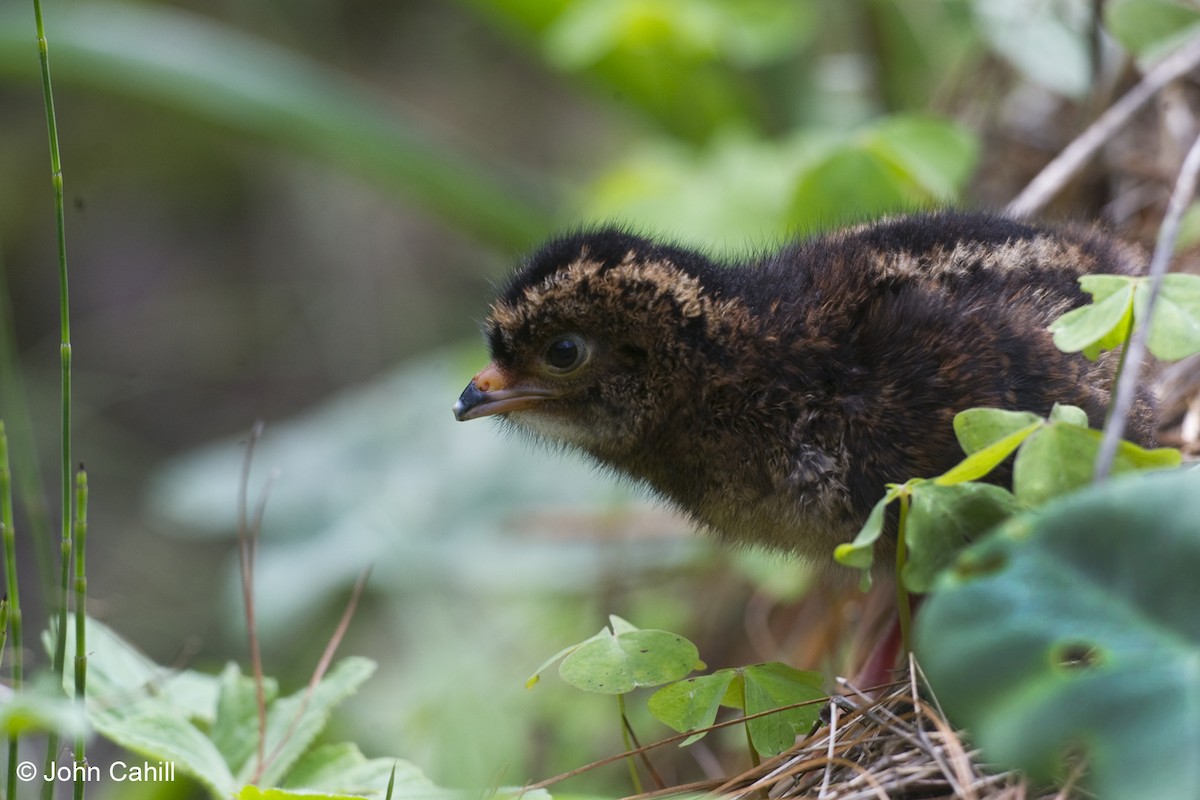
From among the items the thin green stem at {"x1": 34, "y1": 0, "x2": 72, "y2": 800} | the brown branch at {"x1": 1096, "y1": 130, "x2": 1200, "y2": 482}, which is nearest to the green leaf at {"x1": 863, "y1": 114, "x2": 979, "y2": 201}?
the brown branch at {"x1": 1096, "y1": 130, "x2": 1200, "y2": 482}

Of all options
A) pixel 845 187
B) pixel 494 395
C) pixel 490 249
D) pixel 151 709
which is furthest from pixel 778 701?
pixel 490 249

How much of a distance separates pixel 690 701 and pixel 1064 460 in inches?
22.6

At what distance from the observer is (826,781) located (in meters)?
1.44

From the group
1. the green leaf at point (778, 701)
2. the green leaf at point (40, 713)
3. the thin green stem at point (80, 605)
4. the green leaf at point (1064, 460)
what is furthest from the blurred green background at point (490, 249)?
the green leaf at point (1064, 460)

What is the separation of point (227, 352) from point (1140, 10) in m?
6.34

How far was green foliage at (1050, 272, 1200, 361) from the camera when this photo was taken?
4.48 ft

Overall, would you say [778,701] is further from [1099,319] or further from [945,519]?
[1099,319]

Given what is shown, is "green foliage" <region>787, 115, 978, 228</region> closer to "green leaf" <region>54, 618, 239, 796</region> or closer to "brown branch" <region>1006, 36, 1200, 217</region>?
"brown branch" <region>1006, 36, 1200, 217</region>

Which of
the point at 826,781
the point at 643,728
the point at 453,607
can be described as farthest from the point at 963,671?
the point at 453,607

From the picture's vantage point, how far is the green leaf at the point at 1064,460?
1321 mm

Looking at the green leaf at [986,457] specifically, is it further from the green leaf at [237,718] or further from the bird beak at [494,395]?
the green leaf at [237,718]

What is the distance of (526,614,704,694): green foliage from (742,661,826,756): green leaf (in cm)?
9

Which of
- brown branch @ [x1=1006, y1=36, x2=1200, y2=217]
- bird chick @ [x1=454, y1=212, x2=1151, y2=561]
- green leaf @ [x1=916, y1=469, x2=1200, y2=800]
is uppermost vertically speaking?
brown branch @ [x1=1006, y1=36, x2=1200, y2=217]

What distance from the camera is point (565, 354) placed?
2000 millimetres
